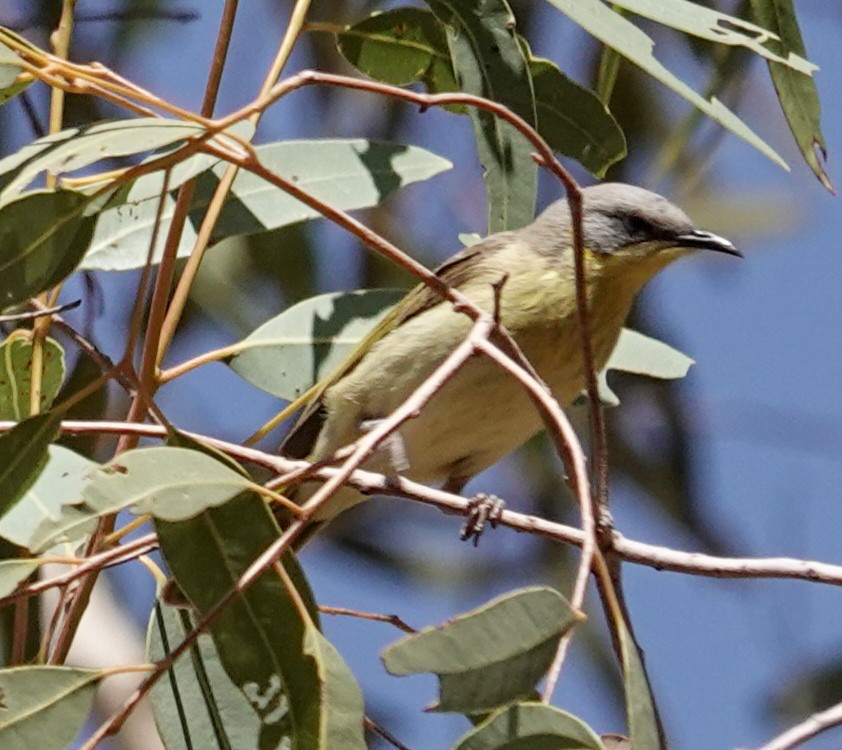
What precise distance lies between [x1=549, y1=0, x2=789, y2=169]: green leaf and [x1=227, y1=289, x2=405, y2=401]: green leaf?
77 cm

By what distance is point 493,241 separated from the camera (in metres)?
3.05

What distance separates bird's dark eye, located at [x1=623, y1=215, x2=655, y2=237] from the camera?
3043mm

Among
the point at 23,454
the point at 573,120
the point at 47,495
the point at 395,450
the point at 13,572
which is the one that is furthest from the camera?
the point at 395,450

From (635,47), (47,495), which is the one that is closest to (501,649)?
(47,495)

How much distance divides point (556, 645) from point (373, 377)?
4.35 ft

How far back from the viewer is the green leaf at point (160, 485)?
1.56 m

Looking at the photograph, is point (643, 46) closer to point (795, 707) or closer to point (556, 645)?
point (556, 645)

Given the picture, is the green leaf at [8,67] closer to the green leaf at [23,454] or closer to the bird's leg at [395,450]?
the green leaf at [23,454]

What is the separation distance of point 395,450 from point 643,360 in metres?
0.46

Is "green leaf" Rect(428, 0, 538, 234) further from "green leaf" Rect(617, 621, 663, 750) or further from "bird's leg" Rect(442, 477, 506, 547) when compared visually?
"green leaf" Rect(617, 621, 663, 750)

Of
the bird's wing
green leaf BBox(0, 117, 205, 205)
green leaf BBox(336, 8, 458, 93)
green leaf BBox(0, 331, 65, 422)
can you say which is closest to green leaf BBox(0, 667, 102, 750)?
green leaf BBox(0, 117, 205, 205)

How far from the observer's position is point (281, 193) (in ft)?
7.89

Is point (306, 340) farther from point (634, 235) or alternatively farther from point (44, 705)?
point (44, 705)

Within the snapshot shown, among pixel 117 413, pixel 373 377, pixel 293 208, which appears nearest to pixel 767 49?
pixel 293 208
